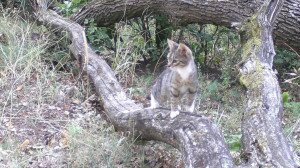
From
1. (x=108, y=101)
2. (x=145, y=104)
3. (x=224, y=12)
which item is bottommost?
(x=145, y=104)

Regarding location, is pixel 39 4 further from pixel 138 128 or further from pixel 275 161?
pixel 275 161

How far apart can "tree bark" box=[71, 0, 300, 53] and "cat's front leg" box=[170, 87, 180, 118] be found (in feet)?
6.35

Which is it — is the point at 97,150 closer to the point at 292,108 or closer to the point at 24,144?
the point at 24,144

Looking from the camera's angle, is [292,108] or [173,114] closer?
[173,114]

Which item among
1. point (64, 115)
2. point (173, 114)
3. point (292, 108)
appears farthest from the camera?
point (292, 108)

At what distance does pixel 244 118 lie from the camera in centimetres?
401

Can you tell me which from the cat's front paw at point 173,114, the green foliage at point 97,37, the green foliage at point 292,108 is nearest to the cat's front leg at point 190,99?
the cat's front paw at point 173,114

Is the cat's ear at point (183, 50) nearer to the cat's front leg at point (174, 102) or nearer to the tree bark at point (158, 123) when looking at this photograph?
the cat's front leg at point (174, 102)

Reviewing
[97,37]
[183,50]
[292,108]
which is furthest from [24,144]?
[292,108]

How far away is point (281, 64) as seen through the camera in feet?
25.2

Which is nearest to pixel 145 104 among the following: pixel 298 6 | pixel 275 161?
pixel 298 6

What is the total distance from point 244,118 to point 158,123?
28.4 inches

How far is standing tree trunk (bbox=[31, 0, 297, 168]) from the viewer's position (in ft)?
11.2

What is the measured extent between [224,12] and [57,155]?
306 centimetres
